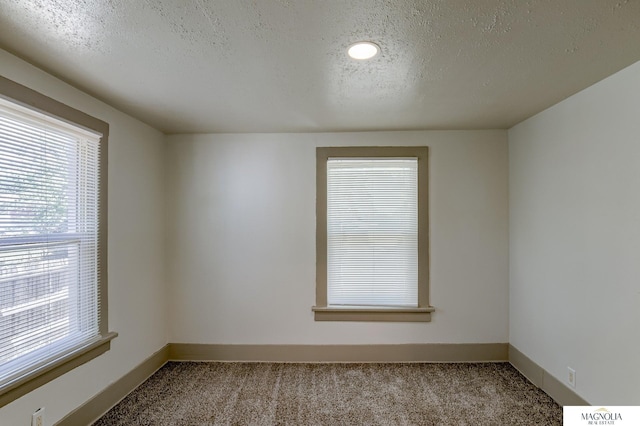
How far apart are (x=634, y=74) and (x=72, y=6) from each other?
114 inches

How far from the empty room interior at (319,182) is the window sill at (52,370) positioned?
1 cm

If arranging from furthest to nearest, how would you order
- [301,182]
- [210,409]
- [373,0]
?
[301,182] → [210,409] → [373,0]

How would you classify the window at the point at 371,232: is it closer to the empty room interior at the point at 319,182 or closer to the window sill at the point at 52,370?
the empty room interior at the point at 319,182

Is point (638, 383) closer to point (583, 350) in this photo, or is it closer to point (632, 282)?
point (583, 350)

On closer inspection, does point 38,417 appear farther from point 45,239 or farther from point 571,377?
point 571,377

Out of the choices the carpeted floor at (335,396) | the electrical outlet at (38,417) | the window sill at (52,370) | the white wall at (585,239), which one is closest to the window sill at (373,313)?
the carpeted floor at (335,396)

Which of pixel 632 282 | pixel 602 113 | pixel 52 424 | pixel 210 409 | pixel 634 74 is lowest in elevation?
pixel 210 409

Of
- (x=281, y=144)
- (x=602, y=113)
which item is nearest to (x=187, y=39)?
(x=281, y=144)

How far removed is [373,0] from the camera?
4.00 ft

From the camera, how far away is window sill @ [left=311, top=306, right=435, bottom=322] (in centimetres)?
306

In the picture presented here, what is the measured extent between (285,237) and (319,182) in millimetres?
675

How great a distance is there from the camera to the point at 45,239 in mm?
1873

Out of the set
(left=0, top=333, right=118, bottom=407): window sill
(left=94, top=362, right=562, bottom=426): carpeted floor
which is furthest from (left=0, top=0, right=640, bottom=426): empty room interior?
(left=94, top=362, right=562, bottom=426): carpeted floor

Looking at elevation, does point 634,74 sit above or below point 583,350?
above
